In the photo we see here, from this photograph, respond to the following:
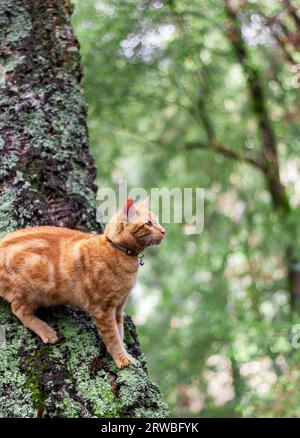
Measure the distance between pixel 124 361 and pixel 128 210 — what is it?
0.83 meters

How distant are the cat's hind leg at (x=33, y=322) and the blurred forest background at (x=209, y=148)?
14.8 feet

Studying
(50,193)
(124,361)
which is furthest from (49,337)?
(50,193)

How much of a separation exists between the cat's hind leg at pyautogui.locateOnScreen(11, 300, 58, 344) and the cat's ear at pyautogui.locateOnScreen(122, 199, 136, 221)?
720 mm

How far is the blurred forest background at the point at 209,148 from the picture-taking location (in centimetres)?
805

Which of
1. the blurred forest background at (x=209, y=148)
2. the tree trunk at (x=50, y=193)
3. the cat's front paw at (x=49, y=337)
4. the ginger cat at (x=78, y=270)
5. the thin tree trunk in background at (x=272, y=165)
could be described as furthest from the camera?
the thin tree trunk in background at (x=272, y=165)

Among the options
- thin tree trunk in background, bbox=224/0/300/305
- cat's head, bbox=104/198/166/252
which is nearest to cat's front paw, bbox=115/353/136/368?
cat's head, bbox=104/198/166/252

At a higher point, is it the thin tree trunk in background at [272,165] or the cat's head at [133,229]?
the cat's head at [133,229]

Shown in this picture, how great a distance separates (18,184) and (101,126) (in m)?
6.09

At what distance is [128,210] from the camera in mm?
3189

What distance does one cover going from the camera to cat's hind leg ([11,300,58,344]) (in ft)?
8.93

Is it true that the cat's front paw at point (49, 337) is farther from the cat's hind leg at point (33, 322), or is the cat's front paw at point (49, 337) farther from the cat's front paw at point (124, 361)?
the cat's front paw at point (124, 361)

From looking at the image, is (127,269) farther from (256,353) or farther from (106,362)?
(256,353)

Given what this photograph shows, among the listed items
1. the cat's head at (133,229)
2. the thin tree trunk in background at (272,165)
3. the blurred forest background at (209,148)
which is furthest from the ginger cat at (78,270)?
the thin tree trunk in background at (272,165)

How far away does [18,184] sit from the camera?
129 inches
